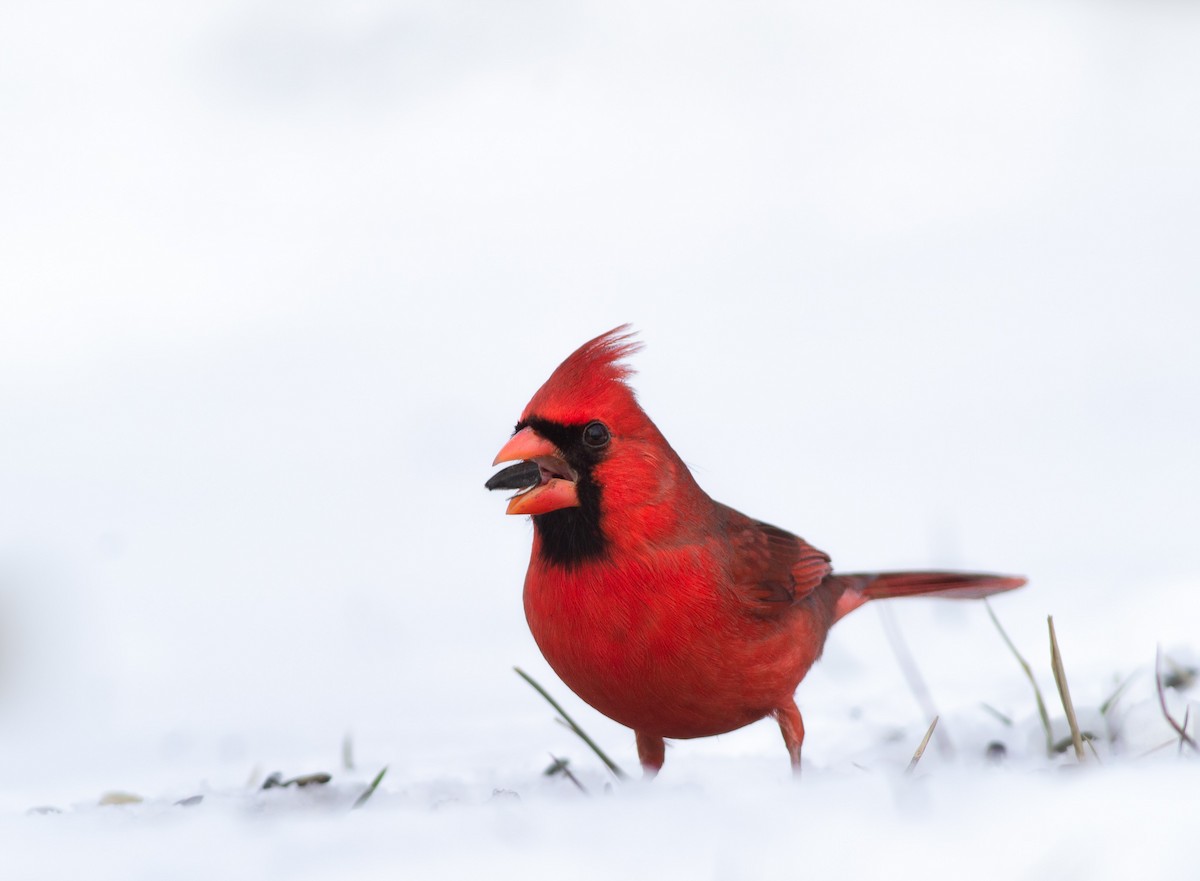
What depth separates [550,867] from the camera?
1675mm

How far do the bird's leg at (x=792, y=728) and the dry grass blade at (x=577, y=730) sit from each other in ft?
1.07

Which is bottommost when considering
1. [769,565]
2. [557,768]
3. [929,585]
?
[557,768]

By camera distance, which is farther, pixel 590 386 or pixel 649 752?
pixel 649 752

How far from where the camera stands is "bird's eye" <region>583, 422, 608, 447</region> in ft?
7.86

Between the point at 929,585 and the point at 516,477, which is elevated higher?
the point at 516,477

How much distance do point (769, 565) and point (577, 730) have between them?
18.2 inches

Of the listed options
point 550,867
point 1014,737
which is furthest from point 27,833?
point 1014,737

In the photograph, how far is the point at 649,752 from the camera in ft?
8.77

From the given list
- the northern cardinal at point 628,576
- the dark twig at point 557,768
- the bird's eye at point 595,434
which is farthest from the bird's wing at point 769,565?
the dark twig at point 557,768

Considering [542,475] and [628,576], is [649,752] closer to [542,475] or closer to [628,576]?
[628,576]

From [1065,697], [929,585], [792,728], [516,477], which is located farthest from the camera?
[929,585]

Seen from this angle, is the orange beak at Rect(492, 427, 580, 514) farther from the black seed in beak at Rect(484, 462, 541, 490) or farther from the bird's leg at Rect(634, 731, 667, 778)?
the bird's leg at Rect(634, 731, 667, 778)

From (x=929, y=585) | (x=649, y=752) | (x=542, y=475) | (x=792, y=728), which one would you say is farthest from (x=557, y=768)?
(x=929, y=585)

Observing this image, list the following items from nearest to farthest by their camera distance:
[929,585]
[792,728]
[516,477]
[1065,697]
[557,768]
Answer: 1. [1065,697]
2. [516,477]
3. [792,728]
4. [557,768]
5. [929,585]
